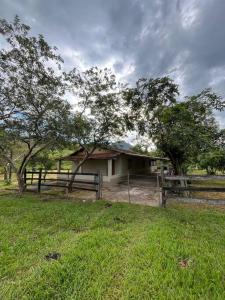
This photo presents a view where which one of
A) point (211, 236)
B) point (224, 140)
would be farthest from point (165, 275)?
point (224, 140)

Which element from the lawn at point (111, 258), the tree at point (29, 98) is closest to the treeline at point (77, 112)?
the tree at point (29, 98)

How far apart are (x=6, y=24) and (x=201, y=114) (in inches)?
465

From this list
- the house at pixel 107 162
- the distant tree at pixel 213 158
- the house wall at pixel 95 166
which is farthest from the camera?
the house wall at pixel 95 166

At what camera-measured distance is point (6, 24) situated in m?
7.40

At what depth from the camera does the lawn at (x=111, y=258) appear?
84.4 inches

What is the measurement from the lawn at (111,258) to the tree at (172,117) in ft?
20.2

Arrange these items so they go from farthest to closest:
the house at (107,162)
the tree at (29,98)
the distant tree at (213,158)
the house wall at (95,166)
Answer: the house wall at (95,166), the house at (107,162), the distant tree at (213,158), the tree at (29,98)

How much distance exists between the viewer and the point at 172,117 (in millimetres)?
10234

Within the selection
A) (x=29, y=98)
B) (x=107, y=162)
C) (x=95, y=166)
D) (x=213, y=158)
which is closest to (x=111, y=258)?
(x=29, y=98)

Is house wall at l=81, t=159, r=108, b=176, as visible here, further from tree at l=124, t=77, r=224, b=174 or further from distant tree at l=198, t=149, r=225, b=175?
distant tree at l=198, t=149, r=225, b=175

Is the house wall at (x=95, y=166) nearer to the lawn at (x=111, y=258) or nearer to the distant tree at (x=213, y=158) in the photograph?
the distant tree at (x=213, y=158)

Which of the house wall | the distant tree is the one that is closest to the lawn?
the distant tree

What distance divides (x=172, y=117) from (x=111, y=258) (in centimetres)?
913

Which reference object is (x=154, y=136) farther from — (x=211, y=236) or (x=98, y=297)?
(x=98, y=297)
